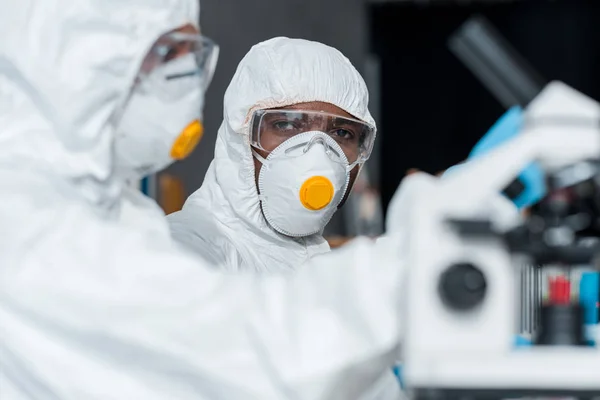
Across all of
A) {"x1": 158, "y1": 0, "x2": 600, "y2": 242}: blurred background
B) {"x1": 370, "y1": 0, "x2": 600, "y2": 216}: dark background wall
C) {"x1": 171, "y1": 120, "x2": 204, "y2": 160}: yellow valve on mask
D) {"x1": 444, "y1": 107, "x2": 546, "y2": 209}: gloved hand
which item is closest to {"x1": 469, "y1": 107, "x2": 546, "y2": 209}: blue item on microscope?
{"x1": 444, "y1": 107, "x2": 546, "y2": 209}: gloved hand

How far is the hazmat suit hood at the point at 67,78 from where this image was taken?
3.52 ft

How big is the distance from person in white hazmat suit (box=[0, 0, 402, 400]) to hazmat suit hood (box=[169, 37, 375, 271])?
2.30 ft

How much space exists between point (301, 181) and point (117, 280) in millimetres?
855

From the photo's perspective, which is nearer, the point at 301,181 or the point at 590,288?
the point at 590,288

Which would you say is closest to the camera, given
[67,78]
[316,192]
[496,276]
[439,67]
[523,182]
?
[496,276]

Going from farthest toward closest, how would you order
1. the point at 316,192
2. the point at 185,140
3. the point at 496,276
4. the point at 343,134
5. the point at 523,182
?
the point at 343,134, the point at 316,192, the point at 185,140, the point at 523,182, the point at 496,276

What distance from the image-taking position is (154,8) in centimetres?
112

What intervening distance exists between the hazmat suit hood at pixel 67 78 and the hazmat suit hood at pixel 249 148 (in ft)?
2.34

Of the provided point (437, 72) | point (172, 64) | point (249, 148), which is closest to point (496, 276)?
point (172, 64)

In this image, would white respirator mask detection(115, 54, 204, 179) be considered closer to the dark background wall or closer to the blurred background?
the blurred background

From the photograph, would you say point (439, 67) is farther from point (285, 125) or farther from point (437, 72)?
point (285, 125)

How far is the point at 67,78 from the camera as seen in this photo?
1.07m

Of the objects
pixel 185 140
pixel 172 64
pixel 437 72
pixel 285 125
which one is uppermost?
pixel 172 64

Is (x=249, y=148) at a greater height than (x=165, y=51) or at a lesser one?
lesser
